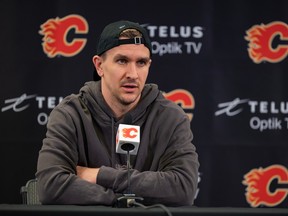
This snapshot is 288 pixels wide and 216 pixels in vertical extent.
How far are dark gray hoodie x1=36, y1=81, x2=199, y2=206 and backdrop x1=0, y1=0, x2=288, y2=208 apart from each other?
4.50 ft

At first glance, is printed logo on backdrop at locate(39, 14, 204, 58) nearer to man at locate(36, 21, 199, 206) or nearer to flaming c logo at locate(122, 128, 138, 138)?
man at locate(36, 21, 199, 206)

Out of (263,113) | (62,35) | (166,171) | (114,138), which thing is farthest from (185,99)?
(166,171)

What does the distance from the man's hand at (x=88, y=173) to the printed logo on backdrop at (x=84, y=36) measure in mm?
1791

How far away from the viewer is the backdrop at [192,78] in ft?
13.7

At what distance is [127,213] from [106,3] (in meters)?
3.12

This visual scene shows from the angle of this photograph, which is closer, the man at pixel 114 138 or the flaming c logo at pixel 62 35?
the man at pixel 114 138

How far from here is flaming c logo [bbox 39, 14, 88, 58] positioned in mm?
4211

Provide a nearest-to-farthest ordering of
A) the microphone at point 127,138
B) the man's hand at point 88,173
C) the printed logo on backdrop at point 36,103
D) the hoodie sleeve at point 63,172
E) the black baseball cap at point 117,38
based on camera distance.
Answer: the microphone at point 127,138 → the hoodie sleeve at point 63,172 → the man's hand at point 88,173 → the black baseball cap at point 117,38 → the printed logo on backdrop at point 36,103

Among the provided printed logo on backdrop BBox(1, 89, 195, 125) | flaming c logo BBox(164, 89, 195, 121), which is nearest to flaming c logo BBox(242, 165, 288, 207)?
flaming c logo BBox(164, 89, 195, 121)

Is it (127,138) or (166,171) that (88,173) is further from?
(127,138)

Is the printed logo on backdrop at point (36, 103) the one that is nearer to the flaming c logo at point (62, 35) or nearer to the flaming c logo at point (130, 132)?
the flaming c logo at point (62, 35)

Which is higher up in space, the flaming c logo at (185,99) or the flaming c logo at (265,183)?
the flaming c logo at (185,99)

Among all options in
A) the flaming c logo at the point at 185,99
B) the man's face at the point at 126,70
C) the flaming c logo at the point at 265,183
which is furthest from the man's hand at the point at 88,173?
the flaming c logo at the point at 265,183

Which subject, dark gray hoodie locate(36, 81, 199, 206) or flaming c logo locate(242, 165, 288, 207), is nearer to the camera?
dark gray hoodie locate(36, 81, 199, 206)
